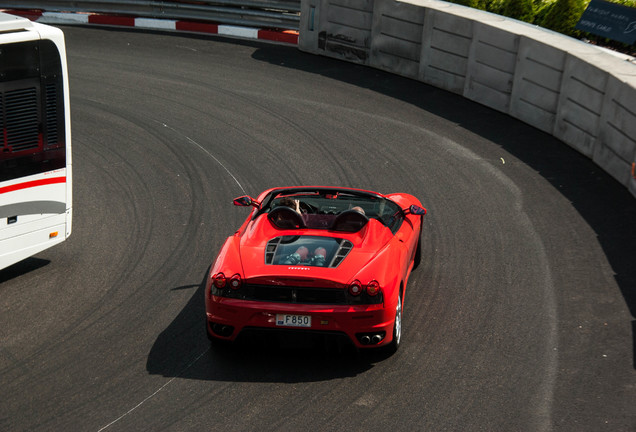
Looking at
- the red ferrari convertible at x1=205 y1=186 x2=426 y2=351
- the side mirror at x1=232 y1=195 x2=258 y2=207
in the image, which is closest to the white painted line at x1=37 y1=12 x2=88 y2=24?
the side mirror at x1=232 y1=195 x2=258 y2=207

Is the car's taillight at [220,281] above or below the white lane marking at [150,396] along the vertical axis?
above

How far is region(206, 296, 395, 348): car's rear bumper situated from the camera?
26.5 feet

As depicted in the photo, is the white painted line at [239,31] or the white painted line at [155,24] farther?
the white painted line at [155,24]

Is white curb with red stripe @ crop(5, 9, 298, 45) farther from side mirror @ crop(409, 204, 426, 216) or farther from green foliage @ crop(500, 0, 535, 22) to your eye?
side mirror @ crop(409, 204, 426, 216)

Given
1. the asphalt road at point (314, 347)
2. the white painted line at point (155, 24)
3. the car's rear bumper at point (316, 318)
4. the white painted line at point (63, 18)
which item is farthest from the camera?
the white painted line at point (63, 18)

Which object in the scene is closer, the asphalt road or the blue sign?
the asphalt road

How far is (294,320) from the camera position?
812cm

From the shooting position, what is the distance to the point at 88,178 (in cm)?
1388

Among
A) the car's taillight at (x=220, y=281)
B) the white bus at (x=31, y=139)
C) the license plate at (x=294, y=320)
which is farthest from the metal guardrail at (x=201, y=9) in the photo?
the license plate at (x=294, y=320)

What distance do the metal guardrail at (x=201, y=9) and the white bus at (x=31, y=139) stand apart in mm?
12265

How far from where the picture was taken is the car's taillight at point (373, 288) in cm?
813

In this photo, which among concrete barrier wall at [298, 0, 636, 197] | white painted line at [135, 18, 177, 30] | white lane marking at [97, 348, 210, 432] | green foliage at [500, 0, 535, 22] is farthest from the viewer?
white painted line at [135, 18, 177, 30]

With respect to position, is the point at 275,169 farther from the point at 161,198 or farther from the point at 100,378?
the point at 100,378

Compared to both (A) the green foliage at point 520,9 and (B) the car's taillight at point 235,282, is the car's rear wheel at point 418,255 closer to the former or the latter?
(B) the car's taillight at point 235,282
